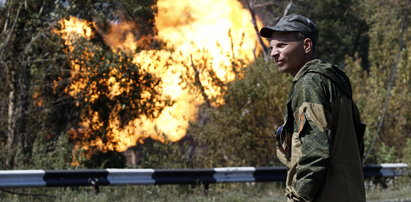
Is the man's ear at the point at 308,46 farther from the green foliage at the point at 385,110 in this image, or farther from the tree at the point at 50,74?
the tree at the point at 50,74

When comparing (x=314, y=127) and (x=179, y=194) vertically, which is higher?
(x=314, y=127)

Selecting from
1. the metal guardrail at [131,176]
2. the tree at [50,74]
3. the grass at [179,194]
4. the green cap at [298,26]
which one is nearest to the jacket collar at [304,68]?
the green cap at [298,26]

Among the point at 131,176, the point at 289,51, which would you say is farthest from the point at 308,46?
the point at 131,176

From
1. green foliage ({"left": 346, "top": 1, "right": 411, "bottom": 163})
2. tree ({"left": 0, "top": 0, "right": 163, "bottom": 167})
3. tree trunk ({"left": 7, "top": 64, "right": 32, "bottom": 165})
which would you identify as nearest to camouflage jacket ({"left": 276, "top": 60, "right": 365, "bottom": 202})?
green foliage ({"left": 346, "top": 1, "right": 411, "bottom": 163})

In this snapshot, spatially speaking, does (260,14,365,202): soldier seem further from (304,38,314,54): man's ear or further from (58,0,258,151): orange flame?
(58,0,258,151): orange flame

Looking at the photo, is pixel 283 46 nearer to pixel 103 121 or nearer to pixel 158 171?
pixel 158 171

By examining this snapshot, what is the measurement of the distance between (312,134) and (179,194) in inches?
357

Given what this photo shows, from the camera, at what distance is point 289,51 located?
3.71 m

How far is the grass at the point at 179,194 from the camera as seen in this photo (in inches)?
431

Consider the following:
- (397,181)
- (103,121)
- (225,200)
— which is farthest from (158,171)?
(103,121)

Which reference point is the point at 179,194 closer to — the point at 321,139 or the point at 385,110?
the point at 321,139

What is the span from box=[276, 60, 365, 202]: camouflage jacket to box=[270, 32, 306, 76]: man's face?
81mm

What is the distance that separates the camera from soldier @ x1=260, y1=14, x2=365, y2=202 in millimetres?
3449

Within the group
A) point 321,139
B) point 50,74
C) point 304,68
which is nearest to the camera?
point 321,139
